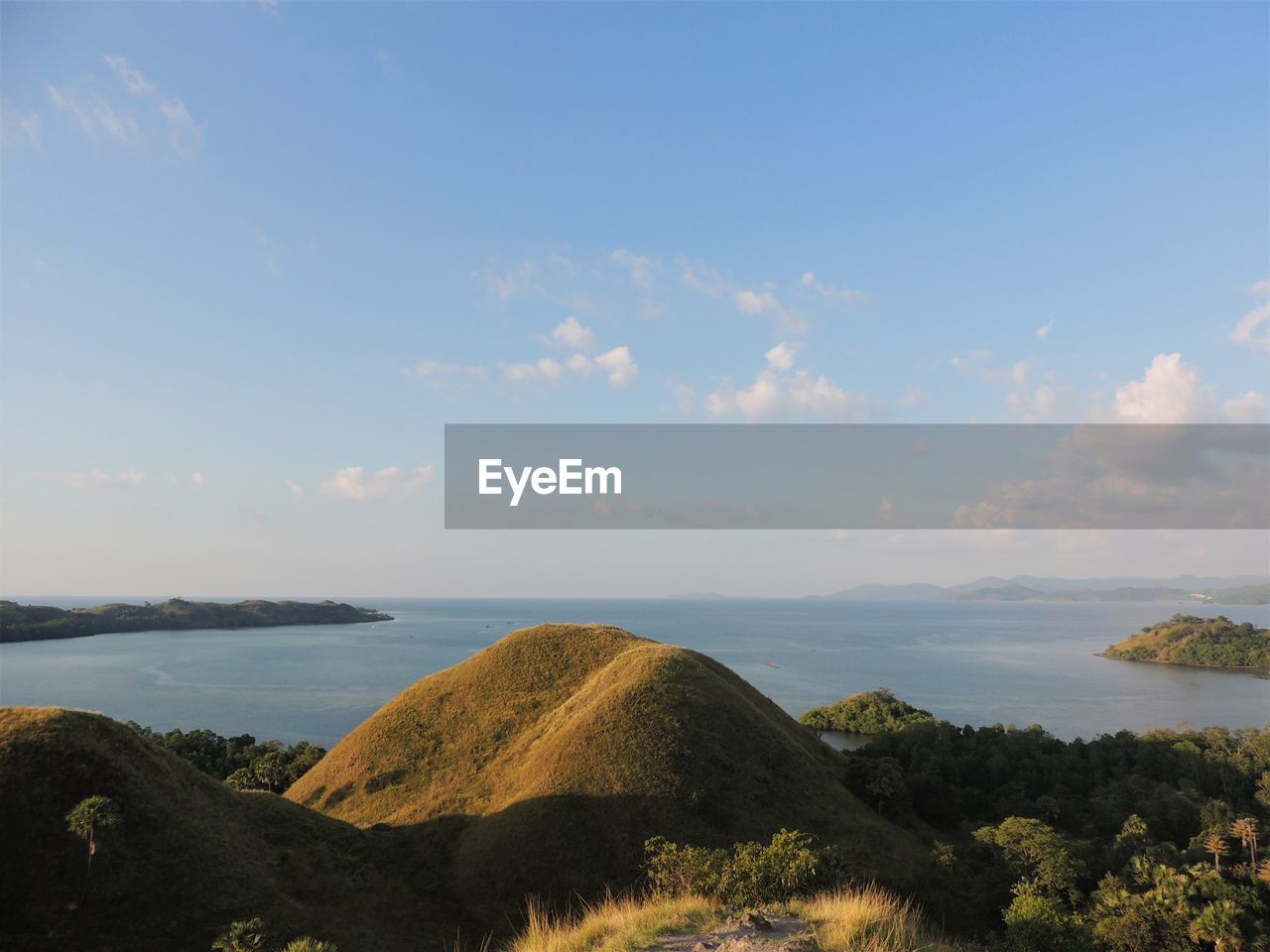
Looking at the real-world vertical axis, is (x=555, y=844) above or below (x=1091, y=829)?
above

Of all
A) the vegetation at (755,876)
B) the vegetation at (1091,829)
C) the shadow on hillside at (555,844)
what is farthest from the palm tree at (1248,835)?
the vegetation at (755,876)

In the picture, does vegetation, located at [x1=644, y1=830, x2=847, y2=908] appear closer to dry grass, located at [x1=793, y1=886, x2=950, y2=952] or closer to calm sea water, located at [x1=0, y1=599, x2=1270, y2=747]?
dry grass, located at [x1=793, y1=886, x2=950, y2=952]

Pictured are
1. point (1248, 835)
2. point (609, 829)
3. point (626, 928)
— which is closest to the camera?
point (626, 928)

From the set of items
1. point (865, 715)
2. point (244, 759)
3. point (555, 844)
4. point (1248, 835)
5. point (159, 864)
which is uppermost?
point (159, 864)

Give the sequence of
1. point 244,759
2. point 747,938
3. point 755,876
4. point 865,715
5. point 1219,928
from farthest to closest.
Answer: point 865,715, point 244,759, point 1219,928, point 755,876, point 747,938

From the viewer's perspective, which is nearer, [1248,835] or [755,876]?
[755,876]

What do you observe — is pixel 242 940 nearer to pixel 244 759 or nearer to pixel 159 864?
pixel 159 864

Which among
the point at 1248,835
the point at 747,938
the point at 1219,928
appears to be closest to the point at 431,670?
the point at 1248,835
